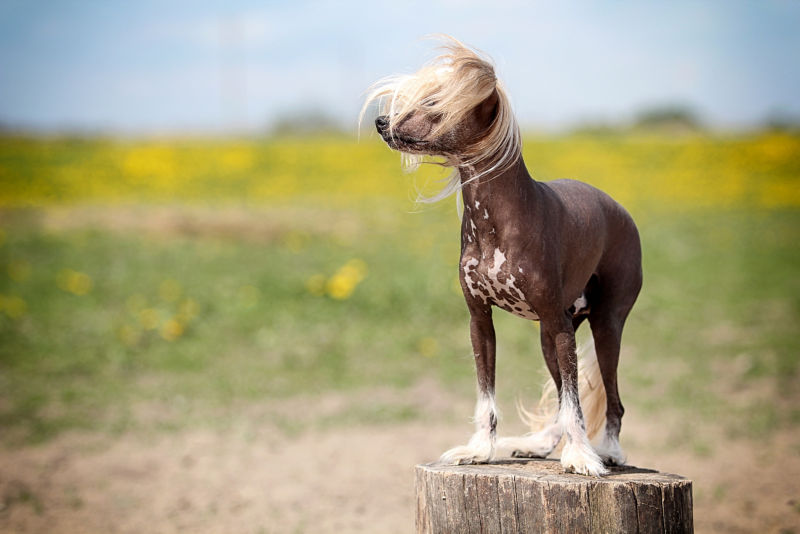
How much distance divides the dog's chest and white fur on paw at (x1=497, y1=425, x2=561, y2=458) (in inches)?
30.4

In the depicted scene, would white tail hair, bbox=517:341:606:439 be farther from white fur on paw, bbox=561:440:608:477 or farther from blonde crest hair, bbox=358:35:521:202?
blonde crest hair, bbox=358:35:521:202

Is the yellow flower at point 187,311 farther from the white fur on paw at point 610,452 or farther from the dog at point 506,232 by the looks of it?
the white fur on paw at point 610,452

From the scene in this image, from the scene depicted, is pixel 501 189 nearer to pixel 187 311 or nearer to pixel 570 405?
pixel 570 405

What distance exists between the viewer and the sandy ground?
6.25m

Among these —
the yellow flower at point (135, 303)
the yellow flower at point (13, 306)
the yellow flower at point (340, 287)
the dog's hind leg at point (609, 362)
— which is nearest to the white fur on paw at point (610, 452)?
the dog's hind leg at point (609, 362)

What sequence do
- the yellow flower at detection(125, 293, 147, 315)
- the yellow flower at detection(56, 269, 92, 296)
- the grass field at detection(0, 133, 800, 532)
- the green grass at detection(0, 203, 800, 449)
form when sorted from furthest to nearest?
1. the yellow flower at detection(56, 269, 92, 296)
2. the yellow flower at detection(125, 293, 147, 315)
3. the green grass at detection(0, 203, 800, 449)
4. the grass field at detection(0, 133, 800, 532)

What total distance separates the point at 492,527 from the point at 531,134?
29.6 meters

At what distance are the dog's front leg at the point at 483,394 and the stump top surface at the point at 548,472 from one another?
2.0 inches

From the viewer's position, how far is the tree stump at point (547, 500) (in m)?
3.16

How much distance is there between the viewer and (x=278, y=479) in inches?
280

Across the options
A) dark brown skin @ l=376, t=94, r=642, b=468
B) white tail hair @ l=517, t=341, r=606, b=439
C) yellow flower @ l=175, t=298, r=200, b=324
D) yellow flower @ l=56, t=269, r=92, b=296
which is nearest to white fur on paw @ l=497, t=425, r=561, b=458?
white tail hair @ l=517, t=341, r=606, b=439

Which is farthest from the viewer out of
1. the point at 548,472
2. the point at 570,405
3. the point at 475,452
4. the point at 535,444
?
the point at 535,444

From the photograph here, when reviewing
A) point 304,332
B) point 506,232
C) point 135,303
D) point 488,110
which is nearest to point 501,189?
point 506,232

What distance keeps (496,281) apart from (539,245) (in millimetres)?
219
